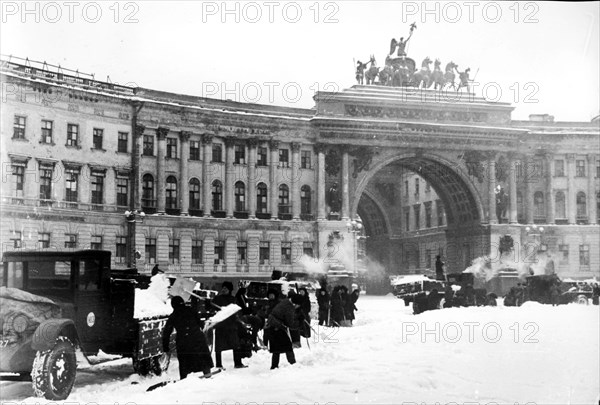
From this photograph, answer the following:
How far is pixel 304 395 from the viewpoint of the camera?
11273mm

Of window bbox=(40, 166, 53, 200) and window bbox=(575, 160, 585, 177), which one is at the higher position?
window bbox=(575, 160, 585, 177)

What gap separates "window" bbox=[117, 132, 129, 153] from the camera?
138ft

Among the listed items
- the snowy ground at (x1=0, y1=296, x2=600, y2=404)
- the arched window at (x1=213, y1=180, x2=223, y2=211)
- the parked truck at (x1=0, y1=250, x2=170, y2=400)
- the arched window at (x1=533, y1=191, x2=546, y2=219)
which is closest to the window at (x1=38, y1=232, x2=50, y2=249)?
the arched window at (x1=213, y1=180, x2=223, y2=211)

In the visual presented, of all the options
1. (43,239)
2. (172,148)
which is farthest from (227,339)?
(172,148)

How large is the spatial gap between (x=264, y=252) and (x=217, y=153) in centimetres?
708

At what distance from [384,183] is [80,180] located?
29.6 meters

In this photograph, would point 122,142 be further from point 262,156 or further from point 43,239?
point 262,156

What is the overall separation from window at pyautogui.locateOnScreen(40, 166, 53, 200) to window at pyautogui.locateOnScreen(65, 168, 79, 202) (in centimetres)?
93

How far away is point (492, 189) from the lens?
173 feet

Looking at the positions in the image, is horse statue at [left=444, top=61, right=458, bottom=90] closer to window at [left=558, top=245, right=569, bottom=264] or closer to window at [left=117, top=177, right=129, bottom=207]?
window at [left=558, top=245, right=569, bottom=264]

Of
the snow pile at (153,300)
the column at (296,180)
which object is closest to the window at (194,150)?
the column at (296,180)

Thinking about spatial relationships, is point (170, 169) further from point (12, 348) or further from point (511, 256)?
point (12, 348)

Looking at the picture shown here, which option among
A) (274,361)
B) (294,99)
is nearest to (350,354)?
(274,361)

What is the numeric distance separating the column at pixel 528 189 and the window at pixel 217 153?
2273 cm
